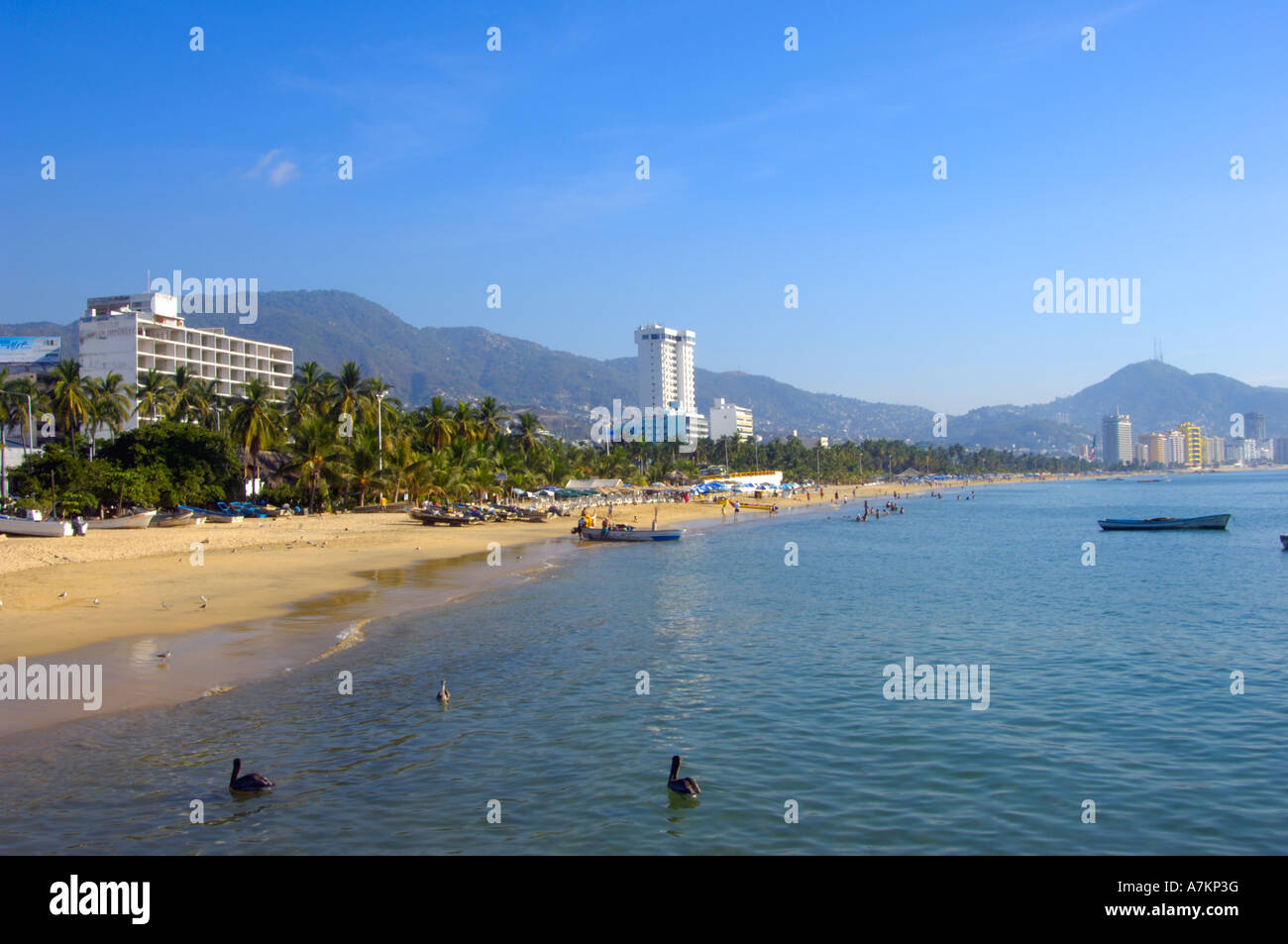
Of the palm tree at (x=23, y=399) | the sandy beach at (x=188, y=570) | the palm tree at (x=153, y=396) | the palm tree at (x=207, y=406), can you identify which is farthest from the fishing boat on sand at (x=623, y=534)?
the palm tree at (x=153, y=396)

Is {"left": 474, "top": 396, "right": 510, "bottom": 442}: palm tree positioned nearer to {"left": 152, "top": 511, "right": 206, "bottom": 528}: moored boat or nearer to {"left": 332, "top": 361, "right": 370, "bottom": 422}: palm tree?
{"left": 332, "top": 361, "right": 370, "bottom": 422}: palm tree

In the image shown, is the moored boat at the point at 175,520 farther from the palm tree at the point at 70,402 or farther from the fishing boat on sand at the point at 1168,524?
the fishing boat on sand at the point at 1168,524

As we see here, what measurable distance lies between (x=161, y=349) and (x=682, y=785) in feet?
384

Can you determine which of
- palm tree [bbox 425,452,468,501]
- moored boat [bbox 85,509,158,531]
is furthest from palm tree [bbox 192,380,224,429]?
moored boat [bbox 85,509,158,531]

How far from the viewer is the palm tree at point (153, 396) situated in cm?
8600

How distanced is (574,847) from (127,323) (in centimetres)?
11345

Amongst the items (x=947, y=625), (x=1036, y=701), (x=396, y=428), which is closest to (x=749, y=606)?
(x=947, y=625)

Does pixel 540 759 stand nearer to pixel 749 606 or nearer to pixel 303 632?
pixel 303 632

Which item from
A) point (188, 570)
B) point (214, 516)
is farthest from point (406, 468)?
point (188, 570)

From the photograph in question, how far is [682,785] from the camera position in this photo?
11.6 metres

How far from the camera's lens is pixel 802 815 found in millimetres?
11000

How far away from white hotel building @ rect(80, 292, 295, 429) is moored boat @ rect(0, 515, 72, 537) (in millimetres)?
54500

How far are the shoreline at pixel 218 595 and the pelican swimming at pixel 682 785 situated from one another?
375 inches

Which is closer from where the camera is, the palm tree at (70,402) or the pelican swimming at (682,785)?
the pelican swimming at (682,785)
